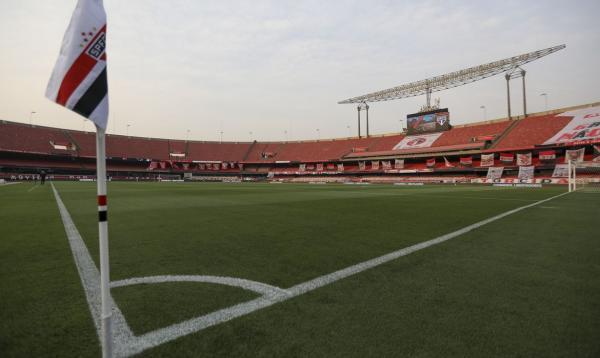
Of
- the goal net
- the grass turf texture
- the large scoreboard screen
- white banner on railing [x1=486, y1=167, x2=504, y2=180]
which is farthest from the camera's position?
the large scoreboard screen

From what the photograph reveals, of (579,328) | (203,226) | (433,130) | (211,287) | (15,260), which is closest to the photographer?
(579,328)

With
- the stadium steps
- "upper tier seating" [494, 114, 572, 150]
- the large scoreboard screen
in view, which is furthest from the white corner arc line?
the large scoreboard screen

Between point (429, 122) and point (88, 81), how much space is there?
202 feet

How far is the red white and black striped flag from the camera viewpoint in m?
1.85

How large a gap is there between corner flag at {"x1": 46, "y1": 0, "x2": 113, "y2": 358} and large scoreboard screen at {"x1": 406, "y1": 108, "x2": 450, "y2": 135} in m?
60.3

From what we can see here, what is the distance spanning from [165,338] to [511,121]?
6451 centimetres

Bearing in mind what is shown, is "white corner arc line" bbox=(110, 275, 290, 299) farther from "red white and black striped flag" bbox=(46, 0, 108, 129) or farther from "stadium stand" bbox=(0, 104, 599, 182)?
"stadium stand" bbox=(0, 104, 599, 182)

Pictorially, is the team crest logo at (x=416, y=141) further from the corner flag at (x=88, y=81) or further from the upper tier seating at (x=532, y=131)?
the corner flag at (x=88, y=81)

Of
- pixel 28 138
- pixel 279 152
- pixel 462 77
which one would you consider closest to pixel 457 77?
pixel 462 77

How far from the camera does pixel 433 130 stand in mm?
56406

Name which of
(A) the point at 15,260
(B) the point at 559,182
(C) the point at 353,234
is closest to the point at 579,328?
(C) the point at 353,234

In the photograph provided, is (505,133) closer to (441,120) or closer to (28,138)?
(441,120)

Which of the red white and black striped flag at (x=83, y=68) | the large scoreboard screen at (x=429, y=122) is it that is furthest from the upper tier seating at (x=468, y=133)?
the red white and black striped flag at (x=83, y=68)

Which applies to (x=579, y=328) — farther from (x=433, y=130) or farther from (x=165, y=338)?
(x=433, y=130)
